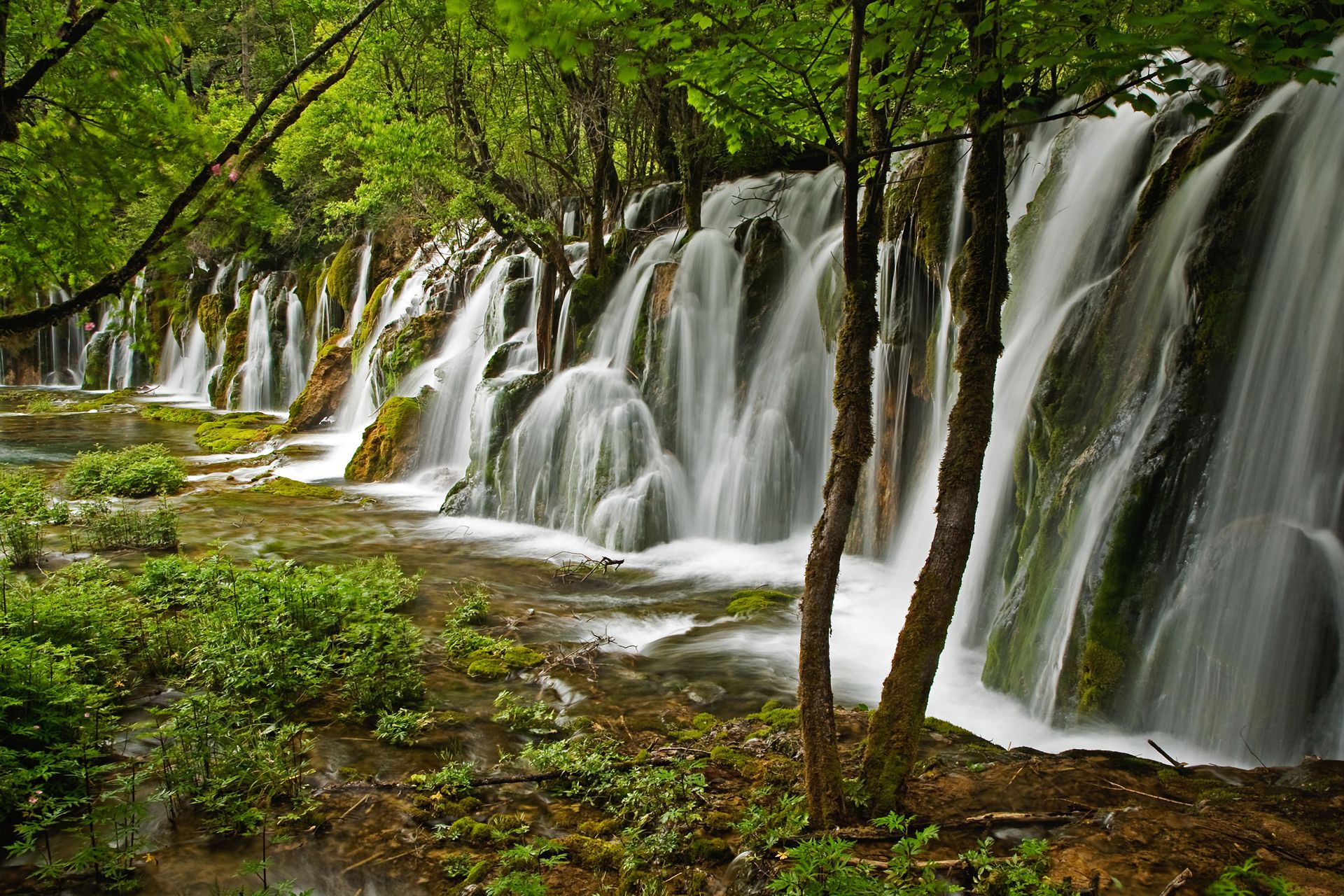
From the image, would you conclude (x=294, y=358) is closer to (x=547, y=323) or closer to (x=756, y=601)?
(x=547, y=323)

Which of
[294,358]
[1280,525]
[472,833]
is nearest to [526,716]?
[472,833]

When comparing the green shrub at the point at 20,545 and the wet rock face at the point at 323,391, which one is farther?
the wet rock face at the point at 323,391

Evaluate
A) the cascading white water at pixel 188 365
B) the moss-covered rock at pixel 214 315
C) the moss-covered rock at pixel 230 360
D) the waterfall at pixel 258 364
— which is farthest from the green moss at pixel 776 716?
the cascading white water at pixel 188 365

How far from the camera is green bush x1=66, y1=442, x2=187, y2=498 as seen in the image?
12422mm

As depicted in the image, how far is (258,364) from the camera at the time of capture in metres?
28.7

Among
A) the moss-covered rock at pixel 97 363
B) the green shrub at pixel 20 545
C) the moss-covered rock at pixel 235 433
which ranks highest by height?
the moss-covered rock at pixel 97 363

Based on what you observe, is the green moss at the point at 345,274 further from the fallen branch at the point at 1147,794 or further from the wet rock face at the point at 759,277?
the fallen branch at the point at 1147,794

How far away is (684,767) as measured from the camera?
4.44 meters

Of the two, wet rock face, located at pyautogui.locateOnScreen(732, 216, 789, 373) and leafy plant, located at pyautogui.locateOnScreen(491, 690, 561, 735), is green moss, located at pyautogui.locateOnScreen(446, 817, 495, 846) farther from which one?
wet rock face, located at pyautogui.locateOnScreen(732, 216, 789, 373)

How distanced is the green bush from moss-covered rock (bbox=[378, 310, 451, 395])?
6529 mm

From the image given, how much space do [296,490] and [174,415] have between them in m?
14.2

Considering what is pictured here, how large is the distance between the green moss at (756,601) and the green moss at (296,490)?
8641mm

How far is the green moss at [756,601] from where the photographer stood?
8.26 meters

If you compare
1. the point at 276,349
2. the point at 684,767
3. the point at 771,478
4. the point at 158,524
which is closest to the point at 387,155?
the point at 158,524
